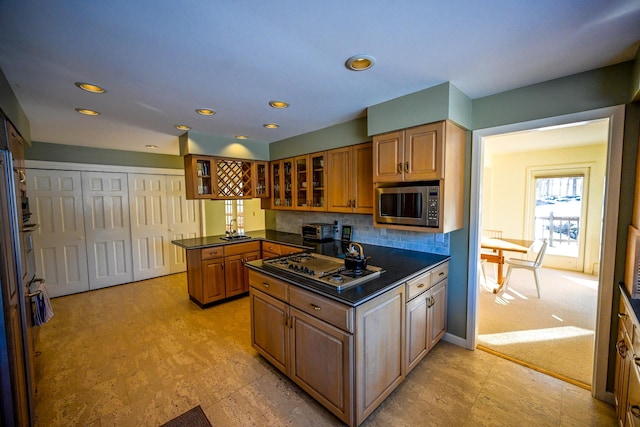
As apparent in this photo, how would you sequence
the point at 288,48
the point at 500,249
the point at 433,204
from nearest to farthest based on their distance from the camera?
the point at 288,48 < the point at 433,204 < the point at 500,249

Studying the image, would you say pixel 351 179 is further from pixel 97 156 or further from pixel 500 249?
pixel 97 156

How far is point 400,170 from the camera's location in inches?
94.0

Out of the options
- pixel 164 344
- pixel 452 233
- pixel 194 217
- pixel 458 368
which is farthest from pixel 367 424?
pixel 194 217

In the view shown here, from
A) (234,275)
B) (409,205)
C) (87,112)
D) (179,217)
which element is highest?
(87,112)

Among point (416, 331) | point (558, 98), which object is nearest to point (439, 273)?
point (416, 331)

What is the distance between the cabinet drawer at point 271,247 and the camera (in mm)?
3624

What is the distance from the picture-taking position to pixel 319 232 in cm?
349

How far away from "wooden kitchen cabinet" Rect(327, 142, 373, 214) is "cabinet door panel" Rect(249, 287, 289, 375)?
4.76 feet

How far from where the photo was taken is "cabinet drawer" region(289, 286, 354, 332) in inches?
61.5

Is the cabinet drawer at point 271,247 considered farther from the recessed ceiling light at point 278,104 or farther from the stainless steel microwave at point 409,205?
the recessed ceiling light at point 278,104

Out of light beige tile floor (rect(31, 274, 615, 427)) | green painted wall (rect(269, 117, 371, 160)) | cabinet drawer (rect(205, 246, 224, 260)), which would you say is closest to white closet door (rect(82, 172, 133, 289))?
light beige tile floor (rect(31, 274, 615, 427))

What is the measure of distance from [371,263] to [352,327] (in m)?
0.89

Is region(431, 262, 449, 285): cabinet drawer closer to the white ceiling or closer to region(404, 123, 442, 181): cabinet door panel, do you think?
region(404, 123, 442, 181): cabinet door panel

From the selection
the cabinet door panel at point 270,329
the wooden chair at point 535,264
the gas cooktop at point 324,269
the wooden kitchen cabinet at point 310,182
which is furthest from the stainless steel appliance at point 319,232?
the wooden chair at point 535,264
